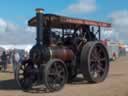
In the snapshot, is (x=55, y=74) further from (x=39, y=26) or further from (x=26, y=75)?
(x=39, y=26)

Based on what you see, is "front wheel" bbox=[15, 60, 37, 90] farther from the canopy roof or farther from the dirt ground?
the canopy roof

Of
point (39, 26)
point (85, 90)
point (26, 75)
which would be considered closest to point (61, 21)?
point (39, 26)

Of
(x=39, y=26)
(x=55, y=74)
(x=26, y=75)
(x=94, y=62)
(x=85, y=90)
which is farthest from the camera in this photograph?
(x=94, y=62)

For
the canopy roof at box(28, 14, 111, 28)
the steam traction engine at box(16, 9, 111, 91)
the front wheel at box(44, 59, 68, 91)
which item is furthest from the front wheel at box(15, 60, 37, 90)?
the canopy roof at box(28, 14, 111, 28)

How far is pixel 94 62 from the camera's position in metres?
15.6

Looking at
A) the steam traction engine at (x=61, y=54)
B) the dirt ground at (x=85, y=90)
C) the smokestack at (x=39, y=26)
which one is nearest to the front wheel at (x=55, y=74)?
the steam traction engine at (x=61, y=54)

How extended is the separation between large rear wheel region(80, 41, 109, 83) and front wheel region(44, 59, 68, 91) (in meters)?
1.19

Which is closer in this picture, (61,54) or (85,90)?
(85,90)

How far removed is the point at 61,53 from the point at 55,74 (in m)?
1.17

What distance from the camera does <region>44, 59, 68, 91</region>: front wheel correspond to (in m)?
13.1

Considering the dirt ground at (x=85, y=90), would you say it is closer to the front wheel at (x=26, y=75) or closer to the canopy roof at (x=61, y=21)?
the front wheel at (x=26, y=75)

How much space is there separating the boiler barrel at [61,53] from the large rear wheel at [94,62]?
18.4 inches

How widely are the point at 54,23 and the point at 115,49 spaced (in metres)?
30.8

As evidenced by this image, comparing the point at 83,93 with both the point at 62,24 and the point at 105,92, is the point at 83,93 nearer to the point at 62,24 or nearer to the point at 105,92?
the point at 105,92
